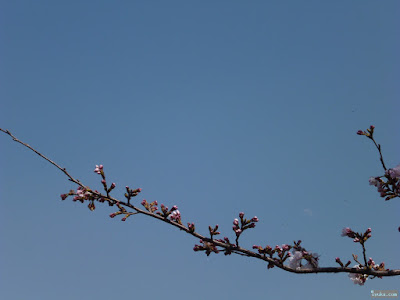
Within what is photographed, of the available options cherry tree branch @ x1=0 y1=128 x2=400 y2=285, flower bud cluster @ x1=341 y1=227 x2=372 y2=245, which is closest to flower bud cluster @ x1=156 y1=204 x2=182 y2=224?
cherry tree branch @ x1=0 y1=128 x2=400 y2=285

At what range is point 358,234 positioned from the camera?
5375 mm

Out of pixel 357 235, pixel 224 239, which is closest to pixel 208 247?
pixel 224 239

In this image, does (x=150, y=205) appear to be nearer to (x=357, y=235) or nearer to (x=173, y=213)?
(x=173, y=213)

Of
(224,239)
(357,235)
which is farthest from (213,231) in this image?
(357,235)

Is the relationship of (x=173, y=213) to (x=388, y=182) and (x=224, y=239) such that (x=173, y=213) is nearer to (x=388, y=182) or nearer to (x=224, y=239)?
(x=224, y=239)

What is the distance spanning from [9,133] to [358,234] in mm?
5112

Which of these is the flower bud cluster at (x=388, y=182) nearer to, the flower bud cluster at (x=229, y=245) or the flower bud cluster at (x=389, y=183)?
the flower bud cluster at (x=389, y=183)

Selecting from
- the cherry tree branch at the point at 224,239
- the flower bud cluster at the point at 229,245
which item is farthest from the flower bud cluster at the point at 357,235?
the flower bud cluster at the point at 229,245

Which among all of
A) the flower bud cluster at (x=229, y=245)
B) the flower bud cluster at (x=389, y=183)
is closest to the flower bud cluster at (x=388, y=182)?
the flower bud cluster at (x=389, y=183)

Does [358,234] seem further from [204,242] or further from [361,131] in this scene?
[204,242]

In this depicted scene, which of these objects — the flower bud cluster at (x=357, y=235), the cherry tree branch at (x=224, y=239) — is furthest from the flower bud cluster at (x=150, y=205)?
the flower bud cluster at (x=357, y=235)

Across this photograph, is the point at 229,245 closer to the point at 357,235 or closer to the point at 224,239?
the point at 224,239

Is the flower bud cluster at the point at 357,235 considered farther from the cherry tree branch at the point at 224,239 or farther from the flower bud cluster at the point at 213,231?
the flower bud cluster at the point at 213,231

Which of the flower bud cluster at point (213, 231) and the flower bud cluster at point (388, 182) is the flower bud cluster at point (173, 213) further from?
the flower bud cluster at point (388, 182)
